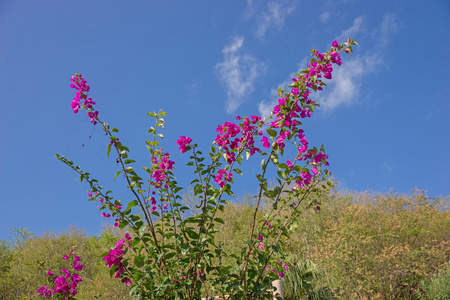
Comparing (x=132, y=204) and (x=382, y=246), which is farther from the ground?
(x=382, y=246)

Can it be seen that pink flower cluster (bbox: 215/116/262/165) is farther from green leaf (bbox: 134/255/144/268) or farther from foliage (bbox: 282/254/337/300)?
foliage (bbox: 282/254/337/300)

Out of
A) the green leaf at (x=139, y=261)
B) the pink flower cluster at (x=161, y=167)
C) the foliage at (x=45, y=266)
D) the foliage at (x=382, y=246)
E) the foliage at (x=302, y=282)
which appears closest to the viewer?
the green leaf at (x=139, y=261)

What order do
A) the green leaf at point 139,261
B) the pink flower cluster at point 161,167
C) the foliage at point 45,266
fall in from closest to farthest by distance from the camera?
the green leaf at point 139,261 → the pink flower cluster at point 161,167 → the foliage at point 45,266

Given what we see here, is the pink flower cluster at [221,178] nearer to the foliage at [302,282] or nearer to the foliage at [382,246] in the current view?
the foliage at [302,282]

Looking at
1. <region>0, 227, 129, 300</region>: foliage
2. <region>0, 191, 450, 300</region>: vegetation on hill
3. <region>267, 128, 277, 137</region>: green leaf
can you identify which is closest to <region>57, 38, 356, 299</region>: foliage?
<region>267, 128, 277, 137</region>: green leaf

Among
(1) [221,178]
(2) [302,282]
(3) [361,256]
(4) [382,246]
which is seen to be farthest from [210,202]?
(4) [382,246]

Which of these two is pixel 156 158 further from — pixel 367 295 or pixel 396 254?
pixel 396 254

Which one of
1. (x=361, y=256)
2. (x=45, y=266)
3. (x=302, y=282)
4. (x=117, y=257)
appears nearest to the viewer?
(x=117, y=257)

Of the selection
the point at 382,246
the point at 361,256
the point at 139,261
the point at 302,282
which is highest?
the point at 382,246

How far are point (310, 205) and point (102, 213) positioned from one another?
191 centimetres

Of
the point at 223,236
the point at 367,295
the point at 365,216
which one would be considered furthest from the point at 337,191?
the point at 367,295

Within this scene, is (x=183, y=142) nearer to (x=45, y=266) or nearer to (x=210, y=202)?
(x=210, y=202)

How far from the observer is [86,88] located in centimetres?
281

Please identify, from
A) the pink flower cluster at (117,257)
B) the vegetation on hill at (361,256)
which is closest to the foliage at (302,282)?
the vegetation on hill at (361,256)
